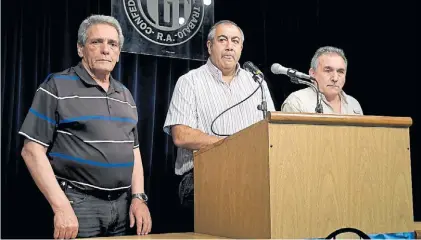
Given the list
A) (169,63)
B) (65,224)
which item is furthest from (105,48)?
(169,63)

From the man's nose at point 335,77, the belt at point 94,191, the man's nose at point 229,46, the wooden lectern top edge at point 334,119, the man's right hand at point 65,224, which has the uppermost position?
the man's nose at point 229,46

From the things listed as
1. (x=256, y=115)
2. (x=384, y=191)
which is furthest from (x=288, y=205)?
(x=256, y=115)

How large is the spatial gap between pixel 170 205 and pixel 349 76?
1.73 m

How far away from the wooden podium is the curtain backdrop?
1.72m

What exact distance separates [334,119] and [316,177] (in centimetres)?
19

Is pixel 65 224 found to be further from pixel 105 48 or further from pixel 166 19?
pixel 166 19

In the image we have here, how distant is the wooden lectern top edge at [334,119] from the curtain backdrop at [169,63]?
1977 mm

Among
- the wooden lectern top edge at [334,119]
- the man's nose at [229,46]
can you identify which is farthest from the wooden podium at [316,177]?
the man's nose at [229,46]

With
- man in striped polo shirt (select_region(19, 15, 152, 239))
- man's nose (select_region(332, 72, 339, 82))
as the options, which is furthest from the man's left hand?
man's nose (select_region(332, 72, 339, 82))

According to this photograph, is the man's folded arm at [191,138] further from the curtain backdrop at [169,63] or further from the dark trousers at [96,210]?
the curtain backdrop at [169,63]

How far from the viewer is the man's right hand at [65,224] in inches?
82.7

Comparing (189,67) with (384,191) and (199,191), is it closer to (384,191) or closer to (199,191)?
(199,191)

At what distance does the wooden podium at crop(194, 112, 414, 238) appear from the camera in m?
1.60

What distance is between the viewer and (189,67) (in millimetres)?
3744
